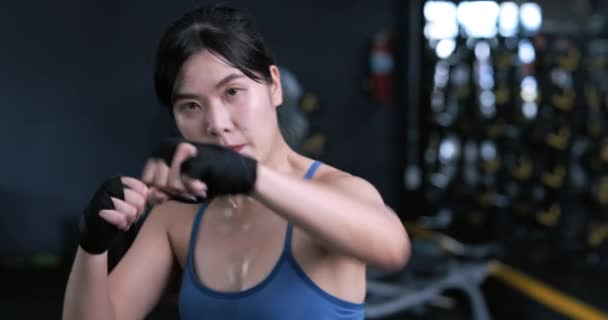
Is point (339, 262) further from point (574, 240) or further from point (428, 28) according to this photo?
point (428, 28)

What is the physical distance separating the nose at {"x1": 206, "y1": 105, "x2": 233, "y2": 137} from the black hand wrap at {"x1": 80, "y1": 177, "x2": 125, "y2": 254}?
0.12 meters


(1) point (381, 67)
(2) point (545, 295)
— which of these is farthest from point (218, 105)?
(1) point (381, 67)

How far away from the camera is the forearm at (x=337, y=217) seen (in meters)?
0.69

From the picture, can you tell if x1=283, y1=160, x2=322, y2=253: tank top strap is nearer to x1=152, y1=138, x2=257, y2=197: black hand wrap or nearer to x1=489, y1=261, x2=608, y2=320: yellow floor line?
x1=152, y1=138, x2=257, y2=197: black hand wrap

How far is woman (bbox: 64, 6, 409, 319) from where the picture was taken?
691mm

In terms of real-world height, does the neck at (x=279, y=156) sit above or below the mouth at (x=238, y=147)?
below

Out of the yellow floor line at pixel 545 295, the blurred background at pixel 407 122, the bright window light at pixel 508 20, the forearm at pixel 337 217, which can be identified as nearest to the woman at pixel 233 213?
the forearm at pixel 337 217

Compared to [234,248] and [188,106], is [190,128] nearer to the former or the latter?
[188,106]

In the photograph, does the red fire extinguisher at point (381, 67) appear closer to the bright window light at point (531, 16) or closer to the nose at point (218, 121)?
the bright window light at point (531, 16)

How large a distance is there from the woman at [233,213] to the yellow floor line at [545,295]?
2765 millimetres

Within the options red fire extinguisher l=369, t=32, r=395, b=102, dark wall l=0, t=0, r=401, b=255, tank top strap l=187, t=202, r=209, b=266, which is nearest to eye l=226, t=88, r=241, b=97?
tank top strap l=187, t=202, r=209, b=266

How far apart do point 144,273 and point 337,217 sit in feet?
1.23

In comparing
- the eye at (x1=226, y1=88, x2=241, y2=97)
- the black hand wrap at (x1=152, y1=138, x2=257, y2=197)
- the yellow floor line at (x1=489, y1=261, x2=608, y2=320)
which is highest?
the eye at (x1=226, y1=88, x2=241, y2=97)

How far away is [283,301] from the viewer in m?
0.78
